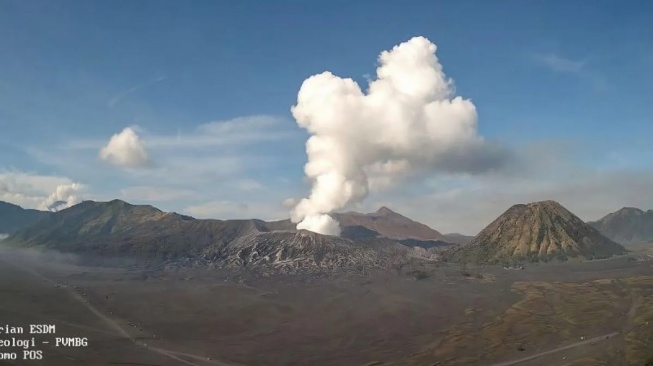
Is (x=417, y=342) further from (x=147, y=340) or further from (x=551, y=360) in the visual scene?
(x=147, y=340)

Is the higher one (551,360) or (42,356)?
(42,356)

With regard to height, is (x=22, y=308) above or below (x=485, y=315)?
above

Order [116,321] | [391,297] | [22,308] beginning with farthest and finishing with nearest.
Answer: [391,297]
[22,308]
[116,321]

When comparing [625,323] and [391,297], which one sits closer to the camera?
[625,323]

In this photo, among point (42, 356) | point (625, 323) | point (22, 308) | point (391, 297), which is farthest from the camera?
point (391, 297)

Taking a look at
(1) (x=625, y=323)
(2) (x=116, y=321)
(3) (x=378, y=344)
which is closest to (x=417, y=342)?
(3) (x=378, y=344)

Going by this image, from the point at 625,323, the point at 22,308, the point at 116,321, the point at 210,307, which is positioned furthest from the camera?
the point at 210,307

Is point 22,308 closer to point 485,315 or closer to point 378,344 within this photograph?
point 378,344

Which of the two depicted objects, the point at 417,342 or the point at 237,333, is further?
the point at 237,333

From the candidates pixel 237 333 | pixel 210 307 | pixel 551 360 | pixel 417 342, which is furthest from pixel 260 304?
pixel 551 360
